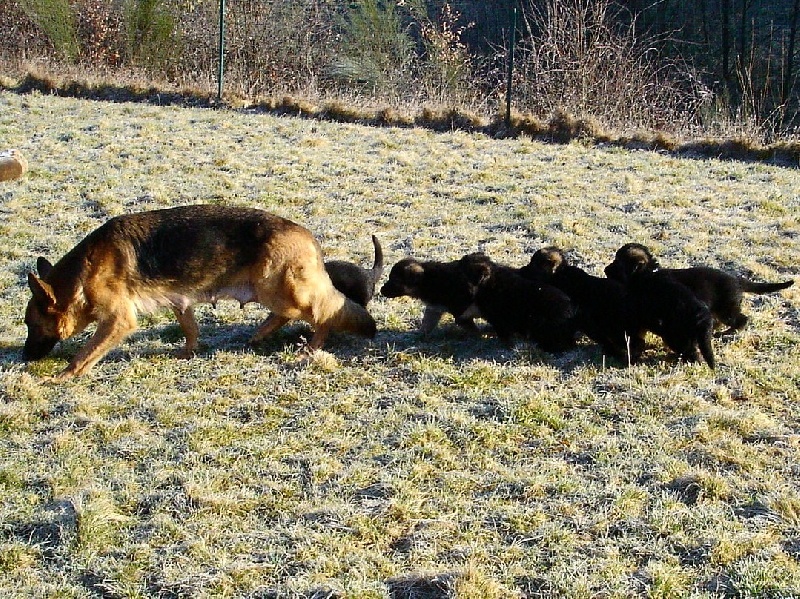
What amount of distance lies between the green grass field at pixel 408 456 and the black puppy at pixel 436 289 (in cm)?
21

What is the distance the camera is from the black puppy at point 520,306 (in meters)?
6.61

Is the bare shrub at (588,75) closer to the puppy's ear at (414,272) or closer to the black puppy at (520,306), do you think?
the puppy's ear at (414,272)

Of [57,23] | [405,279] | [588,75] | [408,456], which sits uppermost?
[57,23]

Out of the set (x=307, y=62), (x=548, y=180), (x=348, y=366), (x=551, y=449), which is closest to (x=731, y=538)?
(x=551, y=449)

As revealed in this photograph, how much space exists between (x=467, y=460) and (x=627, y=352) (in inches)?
75.4

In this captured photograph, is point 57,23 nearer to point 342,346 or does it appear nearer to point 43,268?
point 43,268

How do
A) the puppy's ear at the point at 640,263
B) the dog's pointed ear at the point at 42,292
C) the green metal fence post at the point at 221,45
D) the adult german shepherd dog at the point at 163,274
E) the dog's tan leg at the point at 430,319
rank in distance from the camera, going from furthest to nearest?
the green metal fence post at the point at 221,45, the dog's tan leg at the point at 430,319, the puppy's ear at the point at 640,263, the adult german shepherd dog at the point at 163,274, the dog's pointed ear at the point at 42,292

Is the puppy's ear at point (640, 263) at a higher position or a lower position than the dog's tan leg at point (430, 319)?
higher

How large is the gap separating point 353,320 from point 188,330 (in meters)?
1.33

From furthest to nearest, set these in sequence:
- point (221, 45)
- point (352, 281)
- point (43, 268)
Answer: point (221, 45) < point (352, 281) < point (43, 268)

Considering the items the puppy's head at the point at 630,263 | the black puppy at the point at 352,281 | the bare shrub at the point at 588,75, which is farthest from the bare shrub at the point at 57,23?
the puppy's head at the point at 630,263

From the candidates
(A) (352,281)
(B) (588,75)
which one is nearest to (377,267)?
(A) (352,281)

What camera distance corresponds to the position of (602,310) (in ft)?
21.6

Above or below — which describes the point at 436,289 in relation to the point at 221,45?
below
